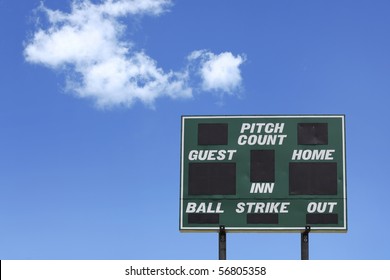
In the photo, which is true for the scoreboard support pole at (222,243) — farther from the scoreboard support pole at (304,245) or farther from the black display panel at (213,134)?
the black display panel at (213,134)

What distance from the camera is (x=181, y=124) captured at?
67.7ft

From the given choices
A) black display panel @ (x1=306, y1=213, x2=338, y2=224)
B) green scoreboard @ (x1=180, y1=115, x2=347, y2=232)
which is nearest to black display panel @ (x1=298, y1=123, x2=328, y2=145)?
green scoreboard @ (x1=180, y1=115, x2=347, y2=232)

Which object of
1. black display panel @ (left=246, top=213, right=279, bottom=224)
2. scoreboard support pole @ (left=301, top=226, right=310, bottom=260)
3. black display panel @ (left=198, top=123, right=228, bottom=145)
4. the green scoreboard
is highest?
black display panel @ (left=198, top=123, right=228, bottom=145)

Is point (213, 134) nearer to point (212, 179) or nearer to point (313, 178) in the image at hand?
point (212, 179)

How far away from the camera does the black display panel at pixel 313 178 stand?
20.0m

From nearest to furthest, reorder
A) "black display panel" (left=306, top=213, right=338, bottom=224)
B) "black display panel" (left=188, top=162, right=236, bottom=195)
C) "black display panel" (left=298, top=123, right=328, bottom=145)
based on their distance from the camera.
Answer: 1. "black display panel" (left=306, top=213, right=338, bottom=224)
2. "black display panel" (left=188, top=162, right=236, bottom=195)
3. "black display panel" (left=298, top=123, right=328, bottom=145)

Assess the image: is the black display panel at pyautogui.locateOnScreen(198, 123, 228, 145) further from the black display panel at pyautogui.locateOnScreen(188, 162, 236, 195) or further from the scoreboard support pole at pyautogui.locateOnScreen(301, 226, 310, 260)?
the scoreboard support pole at pyautogui.locateOnScreen(301, 226, 310, 260)

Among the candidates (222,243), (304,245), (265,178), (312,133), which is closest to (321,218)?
(304,245)

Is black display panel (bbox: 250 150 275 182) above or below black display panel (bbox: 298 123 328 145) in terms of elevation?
below

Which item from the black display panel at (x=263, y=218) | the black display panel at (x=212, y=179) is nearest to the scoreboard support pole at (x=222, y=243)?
the black display panel at (x=263, y=218)

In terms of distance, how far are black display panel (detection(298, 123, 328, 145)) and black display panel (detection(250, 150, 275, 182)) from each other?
824mm

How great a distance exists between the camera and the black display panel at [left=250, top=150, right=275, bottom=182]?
20.2 m
